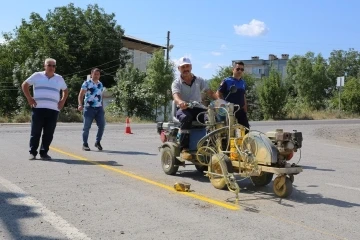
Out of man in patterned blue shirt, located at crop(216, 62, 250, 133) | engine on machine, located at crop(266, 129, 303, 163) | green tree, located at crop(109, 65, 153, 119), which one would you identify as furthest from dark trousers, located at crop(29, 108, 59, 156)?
green tree, located at crop(109, 65, 153, 119)

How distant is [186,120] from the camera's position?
7.41 metres

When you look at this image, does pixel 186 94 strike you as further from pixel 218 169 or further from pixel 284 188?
pixel 284 188

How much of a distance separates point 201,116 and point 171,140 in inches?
33.7

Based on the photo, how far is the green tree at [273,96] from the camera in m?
39.8

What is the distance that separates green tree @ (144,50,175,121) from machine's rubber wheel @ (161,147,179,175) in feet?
99.4

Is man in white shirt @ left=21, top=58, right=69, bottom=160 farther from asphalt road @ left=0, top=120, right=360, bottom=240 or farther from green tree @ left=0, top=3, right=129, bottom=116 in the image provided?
green tree @ left=0, top=3, right=129, bottom=116

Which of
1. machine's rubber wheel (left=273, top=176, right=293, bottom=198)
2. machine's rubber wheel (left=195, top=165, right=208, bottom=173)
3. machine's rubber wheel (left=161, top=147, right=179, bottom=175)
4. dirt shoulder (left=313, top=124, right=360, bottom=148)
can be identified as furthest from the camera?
dirt shoulder (left=313, top=124, right=360, bottom=148)

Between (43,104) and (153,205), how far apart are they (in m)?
4.58

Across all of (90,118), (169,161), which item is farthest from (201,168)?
(90,118)

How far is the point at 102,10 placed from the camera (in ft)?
200

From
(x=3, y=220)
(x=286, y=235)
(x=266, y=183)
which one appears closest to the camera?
(x=286, y=235)

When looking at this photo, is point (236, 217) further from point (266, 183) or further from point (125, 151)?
point (125, 151)

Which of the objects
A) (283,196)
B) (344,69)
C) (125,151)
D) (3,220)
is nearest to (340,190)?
(283,196)

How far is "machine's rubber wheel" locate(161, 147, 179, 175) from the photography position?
25.3 ft
